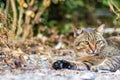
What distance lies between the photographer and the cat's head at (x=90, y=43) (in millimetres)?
6875

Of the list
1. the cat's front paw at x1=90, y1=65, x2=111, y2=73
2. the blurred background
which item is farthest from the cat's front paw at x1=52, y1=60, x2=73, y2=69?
the blurred background

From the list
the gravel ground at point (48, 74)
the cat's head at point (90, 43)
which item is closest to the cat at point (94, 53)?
the cat's head at point (90, 43)

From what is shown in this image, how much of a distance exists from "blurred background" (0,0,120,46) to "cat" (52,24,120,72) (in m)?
2.17

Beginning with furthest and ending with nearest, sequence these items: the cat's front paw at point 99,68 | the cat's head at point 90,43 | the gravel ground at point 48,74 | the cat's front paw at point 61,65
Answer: the cat's head at point 90,43 → the cat's front paw at point 99,68 → the cat's front paw at point 61,65 → the gravel ground at point 48,74

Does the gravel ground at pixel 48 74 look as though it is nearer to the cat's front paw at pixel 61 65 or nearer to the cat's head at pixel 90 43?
the cat's front paw at pixel 61 65

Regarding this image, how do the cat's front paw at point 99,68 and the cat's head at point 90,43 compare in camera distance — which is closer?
the cat's front paw at point 99,68

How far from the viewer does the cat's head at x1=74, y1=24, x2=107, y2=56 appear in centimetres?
688

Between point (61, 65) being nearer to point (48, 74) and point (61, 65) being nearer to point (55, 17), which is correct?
point (48, 74)

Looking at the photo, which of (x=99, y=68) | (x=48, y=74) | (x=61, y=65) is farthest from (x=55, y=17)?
(x=48, y=74)

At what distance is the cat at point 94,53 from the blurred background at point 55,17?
2.17 metres

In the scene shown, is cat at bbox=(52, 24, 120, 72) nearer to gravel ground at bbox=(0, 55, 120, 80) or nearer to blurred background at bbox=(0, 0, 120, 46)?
gravel ground at bbox=(0, 55, 120, 80)

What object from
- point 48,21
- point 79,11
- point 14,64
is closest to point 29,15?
point 48,21

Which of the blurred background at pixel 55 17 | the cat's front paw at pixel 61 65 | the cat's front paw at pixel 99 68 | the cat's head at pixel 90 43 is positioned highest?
the blurred background at pixel 55 17

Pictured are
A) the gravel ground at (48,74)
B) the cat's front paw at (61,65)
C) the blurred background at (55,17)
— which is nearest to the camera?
the gravel ground at (48,74)
